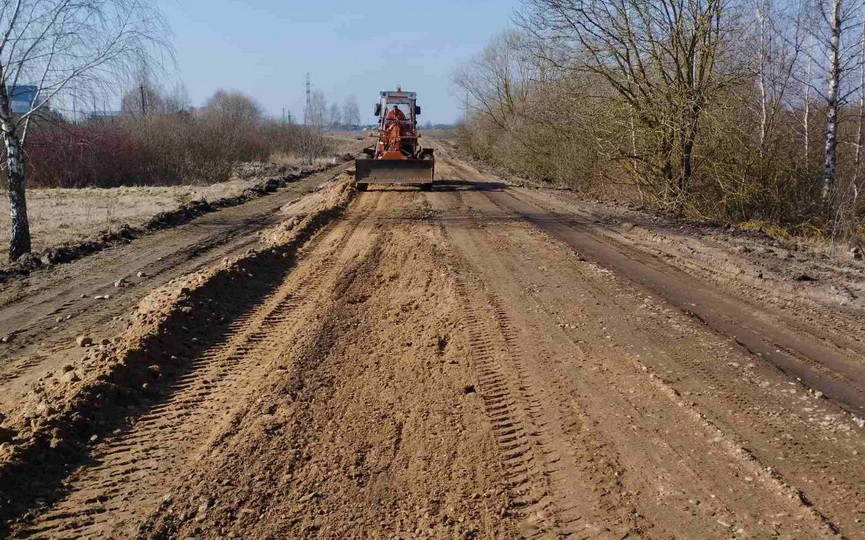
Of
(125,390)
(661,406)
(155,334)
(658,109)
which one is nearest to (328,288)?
(155,334)

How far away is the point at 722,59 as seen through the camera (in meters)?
16.1

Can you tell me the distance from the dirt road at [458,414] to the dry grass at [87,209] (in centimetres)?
649

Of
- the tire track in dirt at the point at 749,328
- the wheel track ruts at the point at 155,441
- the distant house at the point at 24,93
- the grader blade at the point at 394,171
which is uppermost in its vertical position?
the distant house at the point at 24,93

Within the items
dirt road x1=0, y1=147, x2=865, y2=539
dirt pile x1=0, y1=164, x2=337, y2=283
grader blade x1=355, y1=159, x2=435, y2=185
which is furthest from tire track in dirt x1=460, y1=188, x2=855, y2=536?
grader blade x1=355, y1=159, x2=435, y2=185

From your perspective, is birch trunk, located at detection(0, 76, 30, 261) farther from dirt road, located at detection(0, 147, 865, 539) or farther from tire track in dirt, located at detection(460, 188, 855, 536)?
tire track in dirt, located at detection(460, 188, 855, 536)

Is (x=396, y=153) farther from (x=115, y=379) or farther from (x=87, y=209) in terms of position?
(x=115, y=379)

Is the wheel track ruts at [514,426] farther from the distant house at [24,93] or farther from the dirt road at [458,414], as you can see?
the distant house at [24,93]

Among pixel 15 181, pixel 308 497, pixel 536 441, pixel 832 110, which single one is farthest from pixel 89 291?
pixel 832 110

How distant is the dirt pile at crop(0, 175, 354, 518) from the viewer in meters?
4.02

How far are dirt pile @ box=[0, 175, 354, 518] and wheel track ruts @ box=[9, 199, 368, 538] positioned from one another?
0.56ft

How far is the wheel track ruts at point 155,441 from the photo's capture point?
11.6ft

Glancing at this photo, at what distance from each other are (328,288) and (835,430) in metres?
5.80

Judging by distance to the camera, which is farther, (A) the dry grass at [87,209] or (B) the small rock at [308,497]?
(A) the dry grass at [87,209]

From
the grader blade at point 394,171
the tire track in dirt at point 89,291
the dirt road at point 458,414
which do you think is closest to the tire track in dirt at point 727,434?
the dirt road at point 458,414
